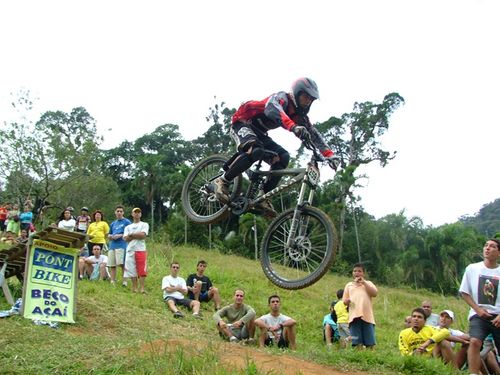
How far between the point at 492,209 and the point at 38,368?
97.5 meters

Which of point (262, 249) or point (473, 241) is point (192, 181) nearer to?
point (262, 249)

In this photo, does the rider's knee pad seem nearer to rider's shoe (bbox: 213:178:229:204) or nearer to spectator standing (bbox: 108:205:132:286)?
rider's shoe (bbox: 213:178:229:204)

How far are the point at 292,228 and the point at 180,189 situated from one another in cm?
2732

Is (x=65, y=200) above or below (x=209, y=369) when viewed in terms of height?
above

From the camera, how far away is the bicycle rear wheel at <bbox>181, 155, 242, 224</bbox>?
7719 millimetres

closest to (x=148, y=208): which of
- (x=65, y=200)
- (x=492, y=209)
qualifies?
(x=65, y=200)

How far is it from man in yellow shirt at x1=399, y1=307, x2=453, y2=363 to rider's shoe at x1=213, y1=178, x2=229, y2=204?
10.8 feet

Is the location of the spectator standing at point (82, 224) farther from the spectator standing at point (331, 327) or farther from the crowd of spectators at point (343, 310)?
the spectator standing at point (331, 327)

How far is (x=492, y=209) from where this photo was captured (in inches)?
3686

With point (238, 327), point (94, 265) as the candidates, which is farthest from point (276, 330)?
point (94, 265)

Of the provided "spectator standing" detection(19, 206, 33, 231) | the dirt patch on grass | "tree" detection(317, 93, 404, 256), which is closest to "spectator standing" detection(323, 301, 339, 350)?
the dirt patch on grass

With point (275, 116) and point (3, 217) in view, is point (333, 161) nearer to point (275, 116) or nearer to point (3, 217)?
point (275, 116)

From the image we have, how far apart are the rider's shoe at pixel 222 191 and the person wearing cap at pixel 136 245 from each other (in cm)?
393

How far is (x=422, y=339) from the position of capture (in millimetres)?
8086
